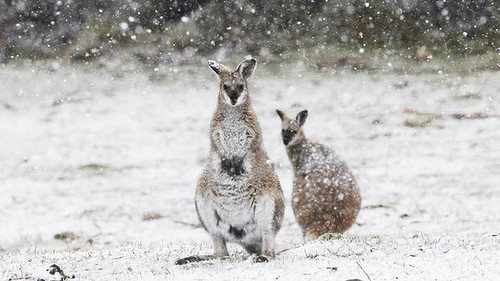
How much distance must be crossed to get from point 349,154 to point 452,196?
98.8 inches

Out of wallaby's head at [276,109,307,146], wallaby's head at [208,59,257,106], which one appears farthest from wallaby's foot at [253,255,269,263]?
wallaby's head at [276,109,307,146]

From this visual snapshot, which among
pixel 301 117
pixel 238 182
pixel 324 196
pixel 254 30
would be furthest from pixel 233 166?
pixel 254 30

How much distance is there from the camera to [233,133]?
6.67 meters

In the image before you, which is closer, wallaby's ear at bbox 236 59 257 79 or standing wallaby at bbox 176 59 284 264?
standing wallaby at bbox 176 59 284 264

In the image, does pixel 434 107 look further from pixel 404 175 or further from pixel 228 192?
pixel 228 192

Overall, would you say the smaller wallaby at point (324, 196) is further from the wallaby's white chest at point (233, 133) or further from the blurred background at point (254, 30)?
the blurred background at point (254, 30)

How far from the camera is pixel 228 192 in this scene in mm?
6516

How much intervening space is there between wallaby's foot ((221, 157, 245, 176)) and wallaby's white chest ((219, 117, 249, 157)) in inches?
3.8

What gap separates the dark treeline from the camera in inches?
733

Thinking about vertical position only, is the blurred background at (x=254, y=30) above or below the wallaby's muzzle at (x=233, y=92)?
above

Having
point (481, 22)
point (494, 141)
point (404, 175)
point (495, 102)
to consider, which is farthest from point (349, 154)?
point (481, 22)

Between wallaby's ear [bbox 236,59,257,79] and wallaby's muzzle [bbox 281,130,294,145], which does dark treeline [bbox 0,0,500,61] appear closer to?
wallaby's muzzle [bbox 281,130,294,145]

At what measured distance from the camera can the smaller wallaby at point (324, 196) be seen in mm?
8602

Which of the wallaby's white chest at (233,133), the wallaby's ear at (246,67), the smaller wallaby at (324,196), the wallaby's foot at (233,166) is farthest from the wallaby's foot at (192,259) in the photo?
the smaller wallaby at (324,196)
